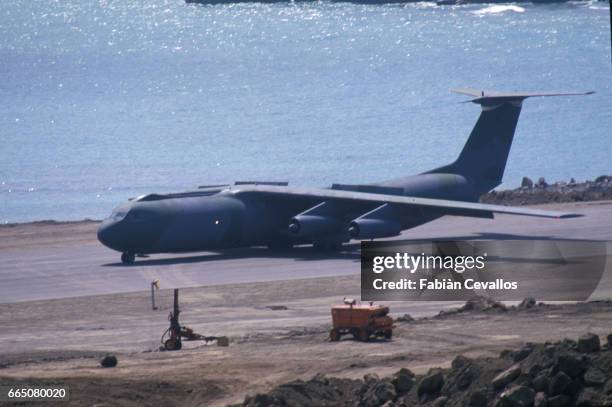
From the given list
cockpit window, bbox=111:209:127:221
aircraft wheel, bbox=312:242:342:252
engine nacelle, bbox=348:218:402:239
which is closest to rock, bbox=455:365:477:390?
engine nacelle, bbox=348:218:402:239

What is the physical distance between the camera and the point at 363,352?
30766 mm

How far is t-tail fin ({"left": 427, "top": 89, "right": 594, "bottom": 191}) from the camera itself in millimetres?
55688

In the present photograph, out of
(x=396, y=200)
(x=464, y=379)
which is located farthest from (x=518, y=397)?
(x=396, y=200)

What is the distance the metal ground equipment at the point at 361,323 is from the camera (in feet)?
106

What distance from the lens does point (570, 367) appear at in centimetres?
2380

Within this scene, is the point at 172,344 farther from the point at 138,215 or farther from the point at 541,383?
the point at 138,215

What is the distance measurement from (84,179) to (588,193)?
4347 cm

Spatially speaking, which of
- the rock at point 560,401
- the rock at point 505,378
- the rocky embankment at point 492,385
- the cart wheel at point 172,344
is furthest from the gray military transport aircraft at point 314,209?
the rock at point 560,401

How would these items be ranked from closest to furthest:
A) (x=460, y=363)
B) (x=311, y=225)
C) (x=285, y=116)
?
(x=460, y=363) < (x=311, y=225) < (x=285, y=116)

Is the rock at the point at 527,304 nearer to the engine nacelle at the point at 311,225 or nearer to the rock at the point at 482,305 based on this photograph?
the rock at the point at 482,305

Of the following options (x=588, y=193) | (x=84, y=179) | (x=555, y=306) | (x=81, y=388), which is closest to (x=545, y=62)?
(x=84, y=179)

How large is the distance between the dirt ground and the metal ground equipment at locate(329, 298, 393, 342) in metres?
0.42

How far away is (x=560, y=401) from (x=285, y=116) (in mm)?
120778

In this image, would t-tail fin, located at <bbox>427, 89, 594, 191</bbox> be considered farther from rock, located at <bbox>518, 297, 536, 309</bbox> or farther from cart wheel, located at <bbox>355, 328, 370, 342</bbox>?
cart wheel, located at <bbox>355, 328, 370, 342</bbox>
